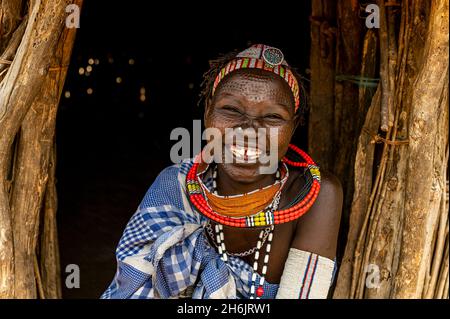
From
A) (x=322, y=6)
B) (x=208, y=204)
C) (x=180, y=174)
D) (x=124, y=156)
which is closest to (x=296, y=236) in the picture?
(x=208, y=204)

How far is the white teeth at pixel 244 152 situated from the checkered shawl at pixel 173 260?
0.30m

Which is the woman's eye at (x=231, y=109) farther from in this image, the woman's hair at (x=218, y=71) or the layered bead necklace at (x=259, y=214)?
the layered bead necklace at (x=259, y=214)

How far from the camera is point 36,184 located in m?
2.37

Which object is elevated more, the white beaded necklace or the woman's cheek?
the woman's cheek

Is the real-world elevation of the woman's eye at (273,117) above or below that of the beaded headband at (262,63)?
below

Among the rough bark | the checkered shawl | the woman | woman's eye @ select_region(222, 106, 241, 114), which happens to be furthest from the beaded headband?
the rough bark

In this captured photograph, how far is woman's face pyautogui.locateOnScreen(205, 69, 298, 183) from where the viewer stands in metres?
2.12

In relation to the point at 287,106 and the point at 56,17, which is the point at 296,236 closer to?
the point at 287,106

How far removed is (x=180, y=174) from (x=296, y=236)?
0.46 metres

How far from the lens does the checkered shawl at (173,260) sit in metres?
2.19

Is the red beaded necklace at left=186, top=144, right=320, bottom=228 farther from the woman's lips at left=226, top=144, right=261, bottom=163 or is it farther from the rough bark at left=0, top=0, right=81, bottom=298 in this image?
the rough bark at left=0, top=0, right=81, bottom=298

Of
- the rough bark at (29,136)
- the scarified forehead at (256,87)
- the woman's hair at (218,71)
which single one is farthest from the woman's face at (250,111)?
the rough bark at (29,136)

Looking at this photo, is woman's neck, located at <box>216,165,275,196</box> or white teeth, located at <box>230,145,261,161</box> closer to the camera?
white teeth, located at <box>230,145,261,161</box>
